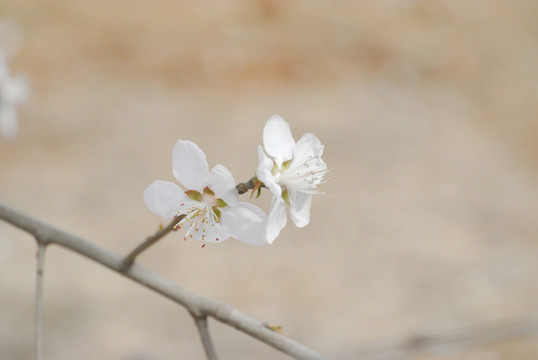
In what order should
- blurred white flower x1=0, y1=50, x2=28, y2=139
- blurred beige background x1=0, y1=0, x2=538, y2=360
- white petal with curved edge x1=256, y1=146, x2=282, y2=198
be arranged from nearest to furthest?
white petal with curved edge x1=256, y1=146, x2=282, y2=198 < blurred white flower x1=0, y1=50, x2=28, y2=139 < blurred beige background x1=0, y1=0, x2=538, y2=360

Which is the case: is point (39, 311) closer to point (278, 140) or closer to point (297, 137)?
point (278, 140)

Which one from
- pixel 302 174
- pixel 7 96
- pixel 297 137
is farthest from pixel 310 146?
pixel 297 137

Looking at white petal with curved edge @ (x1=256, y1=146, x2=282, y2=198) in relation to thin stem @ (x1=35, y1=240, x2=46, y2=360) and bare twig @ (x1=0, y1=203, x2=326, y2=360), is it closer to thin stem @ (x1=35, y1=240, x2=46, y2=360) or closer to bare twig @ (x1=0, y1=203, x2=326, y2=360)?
bare twig @ (x1=0, y1=203, x2=326, y2=360)

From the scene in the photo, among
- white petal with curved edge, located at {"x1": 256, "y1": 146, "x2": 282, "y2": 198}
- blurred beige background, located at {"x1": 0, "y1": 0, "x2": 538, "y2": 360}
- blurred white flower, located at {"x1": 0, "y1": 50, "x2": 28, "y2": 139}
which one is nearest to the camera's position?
white petal with curved edge, located at {"x1": 256, "y1": 146, "x2": 282, "y2": 198}

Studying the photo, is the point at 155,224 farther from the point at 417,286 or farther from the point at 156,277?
the point at 156,277

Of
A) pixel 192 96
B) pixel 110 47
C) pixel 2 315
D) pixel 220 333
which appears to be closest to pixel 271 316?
pixel 220 333

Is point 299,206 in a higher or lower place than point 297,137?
lower

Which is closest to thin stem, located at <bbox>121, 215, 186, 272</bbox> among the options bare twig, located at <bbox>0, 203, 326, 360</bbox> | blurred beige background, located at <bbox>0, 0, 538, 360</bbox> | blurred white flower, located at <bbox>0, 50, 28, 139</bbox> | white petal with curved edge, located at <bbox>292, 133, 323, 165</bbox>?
bare twig, located at <bbox>0, 203, 326, 360</bbox>
